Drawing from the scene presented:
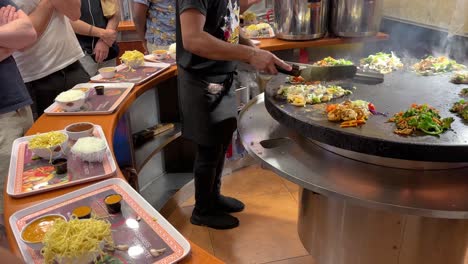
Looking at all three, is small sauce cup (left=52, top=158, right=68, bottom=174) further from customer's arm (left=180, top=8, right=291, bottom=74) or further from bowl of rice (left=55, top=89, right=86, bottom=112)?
customer's arm (left=180, top=8, right=291, bottom=74)

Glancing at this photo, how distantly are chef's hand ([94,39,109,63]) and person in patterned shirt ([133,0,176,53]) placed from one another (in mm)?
375

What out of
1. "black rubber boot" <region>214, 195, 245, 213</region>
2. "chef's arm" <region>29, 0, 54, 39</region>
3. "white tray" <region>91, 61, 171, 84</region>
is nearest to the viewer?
"chef's arm" <region>29, 0, 54, 39</region>

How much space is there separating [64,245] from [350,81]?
5.65ft

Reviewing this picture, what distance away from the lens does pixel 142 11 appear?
3.46 m

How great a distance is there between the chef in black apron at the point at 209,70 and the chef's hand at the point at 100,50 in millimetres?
1100

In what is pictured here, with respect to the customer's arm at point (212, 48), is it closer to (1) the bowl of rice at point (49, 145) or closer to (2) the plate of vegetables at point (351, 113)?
(2) the plate of vegetables at point (351, 113)

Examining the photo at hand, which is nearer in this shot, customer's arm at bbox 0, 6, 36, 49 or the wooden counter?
the wooden counter

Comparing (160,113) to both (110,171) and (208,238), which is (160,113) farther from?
(110,171)

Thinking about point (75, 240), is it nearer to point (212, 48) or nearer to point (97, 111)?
point (97, 111)

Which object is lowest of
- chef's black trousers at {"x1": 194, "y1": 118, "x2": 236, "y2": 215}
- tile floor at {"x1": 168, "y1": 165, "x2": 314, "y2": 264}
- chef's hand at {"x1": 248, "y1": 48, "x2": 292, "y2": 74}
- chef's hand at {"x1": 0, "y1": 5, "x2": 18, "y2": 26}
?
tile floor at {"x1": 168, "y1": 165, "x2": 314, "y2": 264}

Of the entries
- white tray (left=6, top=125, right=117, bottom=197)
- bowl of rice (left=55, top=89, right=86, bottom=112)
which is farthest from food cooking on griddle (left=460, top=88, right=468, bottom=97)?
bowl of rice (left=55, top=89, right=86, bottom=112)

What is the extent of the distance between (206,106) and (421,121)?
1.32 metres

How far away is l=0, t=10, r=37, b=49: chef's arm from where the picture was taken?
6.17ft

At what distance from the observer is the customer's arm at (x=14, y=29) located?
1886 mm
